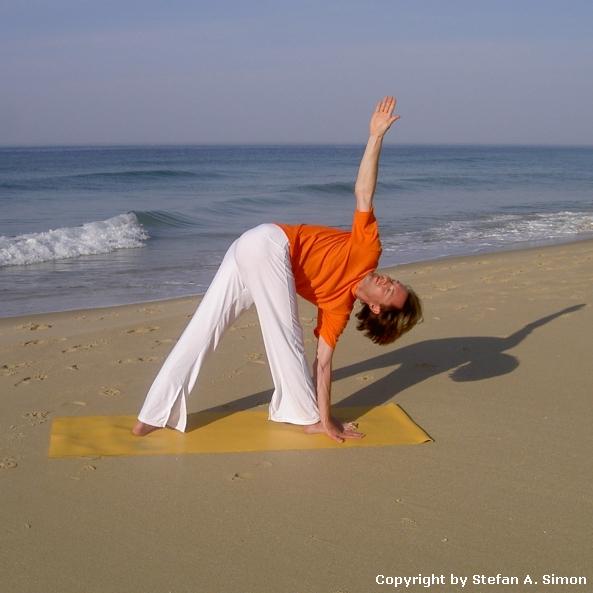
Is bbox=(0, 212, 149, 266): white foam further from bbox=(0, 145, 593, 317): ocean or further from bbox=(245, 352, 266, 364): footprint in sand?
bbox=(245, 352, 266, 364): footprint in sand

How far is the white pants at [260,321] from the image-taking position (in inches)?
166

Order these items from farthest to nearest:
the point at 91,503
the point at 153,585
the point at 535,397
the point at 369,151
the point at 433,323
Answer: the point at 433,323 → the point at 535,397 → the point at 369,151 → the point at 91,503 → the point at 153,585

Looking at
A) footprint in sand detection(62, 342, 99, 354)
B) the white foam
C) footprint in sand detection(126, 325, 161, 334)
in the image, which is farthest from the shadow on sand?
the white foam

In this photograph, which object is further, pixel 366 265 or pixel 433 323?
pixel 433 323

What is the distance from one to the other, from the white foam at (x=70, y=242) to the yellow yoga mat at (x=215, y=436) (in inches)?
308

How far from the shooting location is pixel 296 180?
35031mm

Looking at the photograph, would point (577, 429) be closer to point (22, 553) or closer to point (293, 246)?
point (293, 246)

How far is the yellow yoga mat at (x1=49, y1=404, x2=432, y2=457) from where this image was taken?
4.18m

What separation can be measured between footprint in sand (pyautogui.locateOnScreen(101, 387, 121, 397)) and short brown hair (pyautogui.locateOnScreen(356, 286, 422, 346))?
1794 mm

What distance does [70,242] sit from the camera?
44.0 feet

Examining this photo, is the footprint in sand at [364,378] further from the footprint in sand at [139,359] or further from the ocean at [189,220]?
the ocean at [189,220]

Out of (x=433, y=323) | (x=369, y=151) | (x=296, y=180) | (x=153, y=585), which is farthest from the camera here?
(x=296, y=180)

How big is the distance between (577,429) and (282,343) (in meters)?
1.69

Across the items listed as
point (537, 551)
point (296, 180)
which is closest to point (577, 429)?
point (537, 551)
